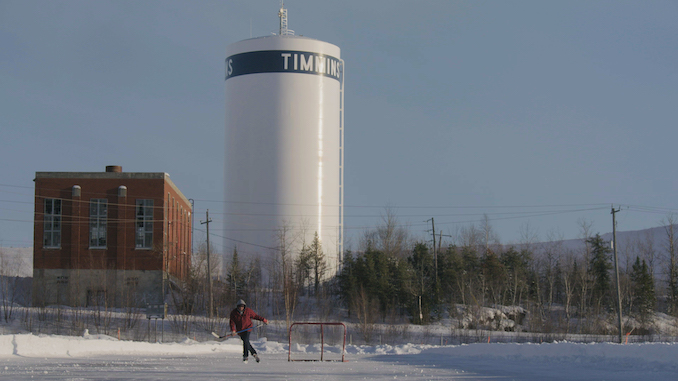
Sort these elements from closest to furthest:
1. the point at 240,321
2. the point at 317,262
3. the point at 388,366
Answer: the point at 240,321 < the point at 388,366 < the point at 317,262

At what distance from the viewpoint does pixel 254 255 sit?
2739 inches

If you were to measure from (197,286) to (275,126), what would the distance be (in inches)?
594

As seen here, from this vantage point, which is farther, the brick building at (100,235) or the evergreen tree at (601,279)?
the evergreen tree at (601,279)

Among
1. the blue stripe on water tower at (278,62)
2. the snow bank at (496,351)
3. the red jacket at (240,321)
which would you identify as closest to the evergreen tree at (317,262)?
the blue stripe on water tower at (278,62)

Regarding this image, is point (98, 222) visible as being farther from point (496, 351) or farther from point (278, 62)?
point (496, 351)

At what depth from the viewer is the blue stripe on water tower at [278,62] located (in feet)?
216

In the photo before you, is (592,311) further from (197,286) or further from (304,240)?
(197,286)

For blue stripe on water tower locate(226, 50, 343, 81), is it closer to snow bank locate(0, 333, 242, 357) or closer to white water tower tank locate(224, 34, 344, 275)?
white water tower tank locate(224, 34, 344, 275)

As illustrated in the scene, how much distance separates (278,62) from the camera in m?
66.0

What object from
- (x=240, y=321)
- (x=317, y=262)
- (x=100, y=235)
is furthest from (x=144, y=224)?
(x=240, y=321)

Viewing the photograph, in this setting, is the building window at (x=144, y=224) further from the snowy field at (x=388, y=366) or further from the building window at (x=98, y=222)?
the snowy field at (x=388, y=366)

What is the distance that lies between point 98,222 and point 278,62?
2029cm

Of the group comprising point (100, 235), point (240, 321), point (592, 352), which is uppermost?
point (100, 235)

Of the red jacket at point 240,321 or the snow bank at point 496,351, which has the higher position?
the red jacket at point 240,321
